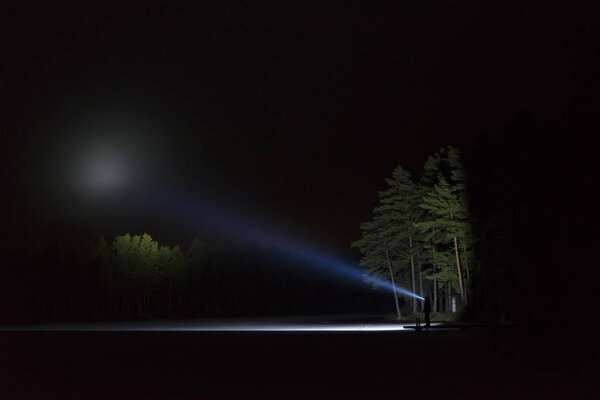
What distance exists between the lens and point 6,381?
523 inches

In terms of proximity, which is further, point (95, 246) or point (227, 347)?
point (95, 246)

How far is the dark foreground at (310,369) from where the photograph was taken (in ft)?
37.3

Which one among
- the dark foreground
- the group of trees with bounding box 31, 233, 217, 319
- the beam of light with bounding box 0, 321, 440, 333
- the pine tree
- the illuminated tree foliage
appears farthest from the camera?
the group of trees with bounding box 31, 233, 217, 319

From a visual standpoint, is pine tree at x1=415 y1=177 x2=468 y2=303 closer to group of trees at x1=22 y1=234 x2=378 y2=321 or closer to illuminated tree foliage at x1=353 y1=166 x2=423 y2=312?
illuminated tree foliage at x1=353 y1=166 x2=423 y2=312

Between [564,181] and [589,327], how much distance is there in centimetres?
1271

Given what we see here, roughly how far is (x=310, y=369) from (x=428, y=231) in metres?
44.7

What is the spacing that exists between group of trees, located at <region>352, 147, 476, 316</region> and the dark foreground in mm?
25842

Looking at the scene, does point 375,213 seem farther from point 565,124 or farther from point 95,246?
point 95,246

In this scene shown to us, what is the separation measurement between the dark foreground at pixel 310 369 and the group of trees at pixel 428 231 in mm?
25842

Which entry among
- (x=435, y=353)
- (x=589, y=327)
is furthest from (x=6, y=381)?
(x=589, y=327)

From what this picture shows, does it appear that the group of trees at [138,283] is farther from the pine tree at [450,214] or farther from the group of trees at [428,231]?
the pine tree at [450,214]

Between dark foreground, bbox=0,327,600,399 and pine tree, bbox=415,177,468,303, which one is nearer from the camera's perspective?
dark foreground, bbox=0,327,600,399

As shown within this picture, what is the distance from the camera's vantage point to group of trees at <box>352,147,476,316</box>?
48969 mm

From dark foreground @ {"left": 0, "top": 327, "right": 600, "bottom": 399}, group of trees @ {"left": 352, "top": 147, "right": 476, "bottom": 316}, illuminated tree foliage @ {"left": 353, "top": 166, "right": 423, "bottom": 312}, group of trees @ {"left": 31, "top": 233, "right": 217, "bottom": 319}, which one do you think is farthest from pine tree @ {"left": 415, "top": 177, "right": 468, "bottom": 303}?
group of trees @ {"left": 31, "top": 233, "right": 217, "bottom": 319}
